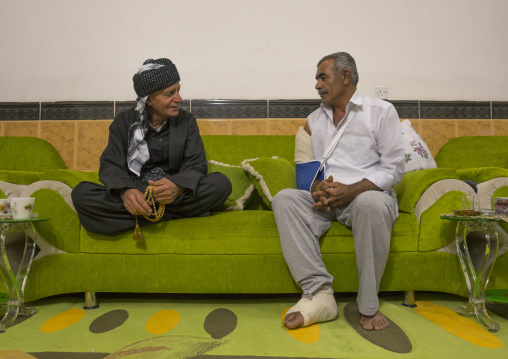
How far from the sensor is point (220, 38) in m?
2.80

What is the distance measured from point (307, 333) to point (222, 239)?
0.57m

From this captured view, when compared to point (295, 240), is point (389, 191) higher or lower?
higher

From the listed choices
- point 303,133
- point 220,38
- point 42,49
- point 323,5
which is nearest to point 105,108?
point 42,49

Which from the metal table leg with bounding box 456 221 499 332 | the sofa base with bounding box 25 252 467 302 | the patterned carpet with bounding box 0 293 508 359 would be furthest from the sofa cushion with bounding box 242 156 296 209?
the metal table leg with bounding box 456 221 499 332

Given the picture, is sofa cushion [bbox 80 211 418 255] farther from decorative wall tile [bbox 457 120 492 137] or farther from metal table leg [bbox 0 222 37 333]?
decorative wall tile [bbox 457 120 492 137]

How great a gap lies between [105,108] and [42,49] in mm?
687

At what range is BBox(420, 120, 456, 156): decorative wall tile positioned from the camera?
2797 millimetres

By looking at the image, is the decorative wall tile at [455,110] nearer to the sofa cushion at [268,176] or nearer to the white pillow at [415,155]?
the white pillow at [415,155]

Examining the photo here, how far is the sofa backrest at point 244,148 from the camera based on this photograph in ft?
7.87

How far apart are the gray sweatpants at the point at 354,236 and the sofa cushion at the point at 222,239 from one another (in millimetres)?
83

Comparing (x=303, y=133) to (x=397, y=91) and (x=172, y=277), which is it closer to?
(x=172, y=277)

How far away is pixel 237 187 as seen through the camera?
2059mm

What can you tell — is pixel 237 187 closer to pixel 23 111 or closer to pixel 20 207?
pixel 20 207

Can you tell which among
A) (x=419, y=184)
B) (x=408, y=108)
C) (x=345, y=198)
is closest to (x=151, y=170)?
(x=345, y=198)
